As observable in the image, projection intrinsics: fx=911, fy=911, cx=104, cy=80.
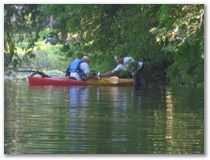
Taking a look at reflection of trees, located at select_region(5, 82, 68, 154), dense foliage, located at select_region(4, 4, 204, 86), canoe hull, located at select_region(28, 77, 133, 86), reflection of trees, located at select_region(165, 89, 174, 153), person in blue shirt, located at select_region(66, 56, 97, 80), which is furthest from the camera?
canoe hull, located at select_region(28, 77, 133, 86)

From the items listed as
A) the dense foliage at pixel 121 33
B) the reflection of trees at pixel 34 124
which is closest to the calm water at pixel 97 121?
the reflection of trees at pixel 34 124

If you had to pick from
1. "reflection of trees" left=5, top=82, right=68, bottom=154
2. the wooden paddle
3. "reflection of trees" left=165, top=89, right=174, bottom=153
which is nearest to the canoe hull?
the wooden paddle

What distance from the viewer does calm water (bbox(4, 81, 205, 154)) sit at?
267 inches

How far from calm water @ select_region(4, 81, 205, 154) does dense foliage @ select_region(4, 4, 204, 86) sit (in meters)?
0.33

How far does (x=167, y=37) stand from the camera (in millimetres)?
8969

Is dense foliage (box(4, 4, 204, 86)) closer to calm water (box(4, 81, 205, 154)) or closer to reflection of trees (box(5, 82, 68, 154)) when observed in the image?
calm water (box(4, 81, 205, 154))

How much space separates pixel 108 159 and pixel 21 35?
152 centimetres

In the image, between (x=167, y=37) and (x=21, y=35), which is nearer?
(x=21, y=35)

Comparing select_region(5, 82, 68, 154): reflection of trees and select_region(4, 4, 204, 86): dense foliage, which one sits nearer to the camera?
select_region(5, 82, 68, 154): reflection of trees

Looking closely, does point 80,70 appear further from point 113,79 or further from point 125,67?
point 125,67

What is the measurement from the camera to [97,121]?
24.4 ft

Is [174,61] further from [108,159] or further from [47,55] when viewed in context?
[108,159]

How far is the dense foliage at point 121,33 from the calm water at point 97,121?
331mm

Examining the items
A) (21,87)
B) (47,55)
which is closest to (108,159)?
(47,55)
